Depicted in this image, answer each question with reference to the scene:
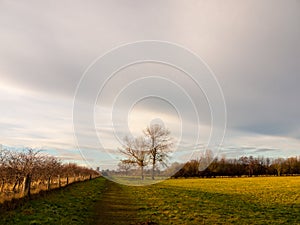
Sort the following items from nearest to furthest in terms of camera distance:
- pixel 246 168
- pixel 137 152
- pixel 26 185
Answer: pixel 26 185 → pixel 137 152 → pixel 246 168

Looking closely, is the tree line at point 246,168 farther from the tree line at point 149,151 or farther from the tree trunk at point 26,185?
the tree trunk at point 26,185

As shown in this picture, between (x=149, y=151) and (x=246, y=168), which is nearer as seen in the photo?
(x=149, y=151)

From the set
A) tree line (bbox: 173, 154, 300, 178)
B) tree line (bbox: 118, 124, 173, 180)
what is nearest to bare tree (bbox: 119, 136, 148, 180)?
tree line (bbox: 118, 124, 173, 180)

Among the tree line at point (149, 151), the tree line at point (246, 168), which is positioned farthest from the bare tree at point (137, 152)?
the tree line at point (246, 168)

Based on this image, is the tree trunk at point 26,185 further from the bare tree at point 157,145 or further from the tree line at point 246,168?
the tree line at point 246,168

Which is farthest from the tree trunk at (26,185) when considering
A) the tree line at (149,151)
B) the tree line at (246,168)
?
the tree line at (246,168)

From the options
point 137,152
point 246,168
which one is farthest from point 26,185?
point 246,168

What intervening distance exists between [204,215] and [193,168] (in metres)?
93.0

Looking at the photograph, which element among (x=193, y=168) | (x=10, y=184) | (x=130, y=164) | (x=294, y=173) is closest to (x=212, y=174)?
(x=193, y=168)

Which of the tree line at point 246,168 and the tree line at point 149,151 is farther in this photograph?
the tree line at point 246,168

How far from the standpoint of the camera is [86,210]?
1938cm

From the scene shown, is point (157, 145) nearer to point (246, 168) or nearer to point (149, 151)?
point (149, 151)

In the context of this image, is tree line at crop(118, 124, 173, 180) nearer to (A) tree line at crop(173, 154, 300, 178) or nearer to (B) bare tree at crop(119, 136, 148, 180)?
(B) bare tree at crop(119, 136, 148, 180)

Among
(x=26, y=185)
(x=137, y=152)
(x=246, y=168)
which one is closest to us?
(x=26, y=185)
